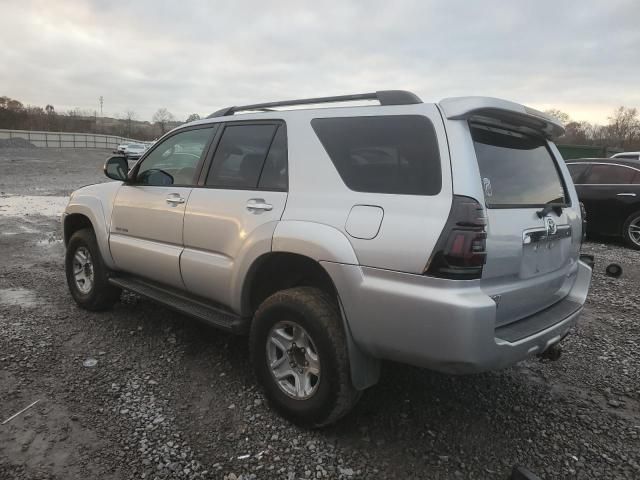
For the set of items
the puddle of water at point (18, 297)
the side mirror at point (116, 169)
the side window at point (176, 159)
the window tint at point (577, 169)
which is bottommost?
the puddle of water at point (18, 297)

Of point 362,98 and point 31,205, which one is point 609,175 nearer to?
point 362,98

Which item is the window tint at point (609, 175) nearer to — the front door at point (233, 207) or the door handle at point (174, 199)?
the front door at point (233, 207)

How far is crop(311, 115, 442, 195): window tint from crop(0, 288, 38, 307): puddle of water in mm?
3729

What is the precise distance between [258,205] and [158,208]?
1.16 m

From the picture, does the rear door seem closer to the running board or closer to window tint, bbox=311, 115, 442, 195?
window tint, bbox=311, 115, 442, 195

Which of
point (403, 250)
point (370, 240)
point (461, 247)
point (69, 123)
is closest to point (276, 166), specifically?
point (370, 240)

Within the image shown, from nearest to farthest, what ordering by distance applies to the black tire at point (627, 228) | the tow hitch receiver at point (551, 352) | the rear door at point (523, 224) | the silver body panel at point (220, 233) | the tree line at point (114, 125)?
1. the rear door at point (523, 224)
2. the tow hitch receiver at point (551, 352)
3. the silver body panel at point (220, 233)
4. the black tire at point (627, 228)
5. the tree line at point (114, 125)

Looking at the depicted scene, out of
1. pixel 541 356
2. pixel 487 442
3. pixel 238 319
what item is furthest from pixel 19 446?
pixel 541 356

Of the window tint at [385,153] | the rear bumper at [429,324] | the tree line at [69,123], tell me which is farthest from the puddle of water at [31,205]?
the tree line at [69,123]

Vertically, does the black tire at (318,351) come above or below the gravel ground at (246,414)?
above

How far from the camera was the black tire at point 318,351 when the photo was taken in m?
2.54

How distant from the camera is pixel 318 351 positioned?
8.48 feet

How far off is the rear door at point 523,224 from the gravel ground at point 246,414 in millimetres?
799

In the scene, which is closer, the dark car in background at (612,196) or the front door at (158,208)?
the front door at (158,208)
